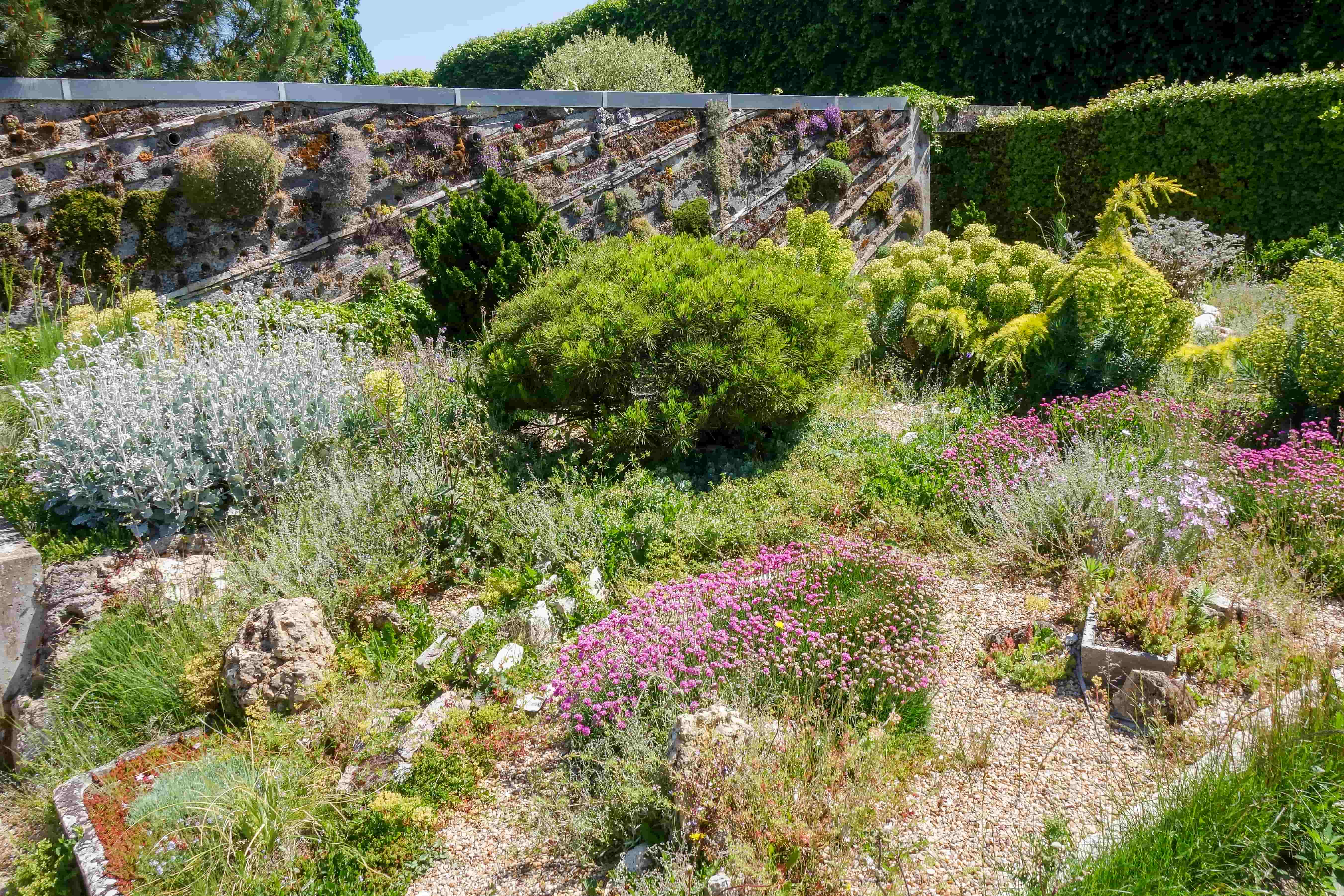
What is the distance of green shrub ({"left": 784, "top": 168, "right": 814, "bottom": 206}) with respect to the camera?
40.9 feet

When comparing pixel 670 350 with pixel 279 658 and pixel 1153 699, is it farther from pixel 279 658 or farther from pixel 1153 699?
pixel 1153 699

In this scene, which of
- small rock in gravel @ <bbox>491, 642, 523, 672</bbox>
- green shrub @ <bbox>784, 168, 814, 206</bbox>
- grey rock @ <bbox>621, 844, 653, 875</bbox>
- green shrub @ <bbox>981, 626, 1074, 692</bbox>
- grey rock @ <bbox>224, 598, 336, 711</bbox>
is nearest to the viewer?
grey rock @ <bbox>621, 844, 653, 875</bbox>

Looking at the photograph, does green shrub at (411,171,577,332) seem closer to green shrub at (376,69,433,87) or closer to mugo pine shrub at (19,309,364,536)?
mugo pine shrub at (19,309,364,536)

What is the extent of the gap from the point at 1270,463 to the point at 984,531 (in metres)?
1.47

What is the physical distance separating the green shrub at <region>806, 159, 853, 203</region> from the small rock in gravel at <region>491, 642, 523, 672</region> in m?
10.4

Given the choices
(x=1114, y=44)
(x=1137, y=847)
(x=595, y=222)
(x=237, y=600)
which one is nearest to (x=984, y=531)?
(x=1137, y=847)

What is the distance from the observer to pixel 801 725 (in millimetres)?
3021

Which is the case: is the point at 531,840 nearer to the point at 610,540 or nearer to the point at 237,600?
the point at 610,540

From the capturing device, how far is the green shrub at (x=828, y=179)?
12.6 meters

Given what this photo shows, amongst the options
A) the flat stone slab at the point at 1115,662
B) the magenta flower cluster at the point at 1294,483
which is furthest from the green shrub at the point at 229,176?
the magenta flower cluster at the point at 1294,483

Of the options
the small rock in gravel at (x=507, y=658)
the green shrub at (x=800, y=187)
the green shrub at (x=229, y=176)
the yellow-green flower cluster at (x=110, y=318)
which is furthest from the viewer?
the green shrub at (x=800, y=187)

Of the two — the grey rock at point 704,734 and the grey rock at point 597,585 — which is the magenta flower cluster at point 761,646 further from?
the grey rock at point 597,585

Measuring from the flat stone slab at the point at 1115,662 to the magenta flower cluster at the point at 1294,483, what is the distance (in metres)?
1.45

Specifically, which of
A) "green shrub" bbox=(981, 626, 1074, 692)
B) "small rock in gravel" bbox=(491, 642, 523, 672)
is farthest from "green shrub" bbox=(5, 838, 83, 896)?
"green shrub" bbox=(981, 626, 1074, 692)
